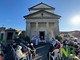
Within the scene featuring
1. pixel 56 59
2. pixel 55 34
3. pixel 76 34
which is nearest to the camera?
pixel 56 59

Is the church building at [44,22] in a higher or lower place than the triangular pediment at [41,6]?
lower

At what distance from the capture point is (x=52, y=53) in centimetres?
1037

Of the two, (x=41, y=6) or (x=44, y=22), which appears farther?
(x=41, y=6)

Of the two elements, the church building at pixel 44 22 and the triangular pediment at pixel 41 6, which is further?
the triangular pediment at pixel 41 6

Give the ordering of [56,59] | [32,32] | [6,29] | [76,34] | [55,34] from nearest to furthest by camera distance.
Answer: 1. [56,59]
2. [55,34]
3. [32,32]
4. [6,29]
5. [76,34]

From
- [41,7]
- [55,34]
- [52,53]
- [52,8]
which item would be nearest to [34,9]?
[41,7]

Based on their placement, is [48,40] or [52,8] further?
[52,8]

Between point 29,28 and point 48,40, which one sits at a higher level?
point 29,28

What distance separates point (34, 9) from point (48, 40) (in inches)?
371

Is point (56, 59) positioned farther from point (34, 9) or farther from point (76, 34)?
point (76, 34)

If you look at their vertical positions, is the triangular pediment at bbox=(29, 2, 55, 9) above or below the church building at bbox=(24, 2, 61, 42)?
above

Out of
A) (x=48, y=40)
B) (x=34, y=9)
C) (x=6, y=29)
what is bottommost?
(x=48, y=40)

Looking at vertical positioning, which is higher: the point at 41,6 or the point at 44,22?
the point at 41,6

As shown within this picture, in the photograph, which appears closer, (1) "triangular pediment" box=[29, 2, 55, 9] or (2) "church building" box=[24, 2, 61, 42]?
(2) "church building" box=[24, 2, 61, 42]
